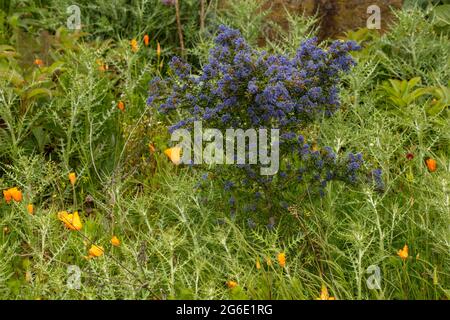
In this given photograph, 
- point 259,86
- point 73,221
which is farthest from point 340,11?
point 73,221

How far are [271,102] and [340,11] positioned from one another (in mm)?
2572

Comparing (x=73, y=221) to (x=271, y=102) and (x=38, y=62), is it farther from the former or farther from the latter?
A: (x=38, y=62)

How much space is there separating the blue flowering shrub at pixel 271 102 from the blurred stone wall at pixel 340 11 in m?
2.20

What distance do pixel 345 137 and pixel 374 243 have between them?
499mm

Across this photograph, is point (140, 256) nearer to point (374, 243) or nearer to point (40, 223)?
point (40, 223)

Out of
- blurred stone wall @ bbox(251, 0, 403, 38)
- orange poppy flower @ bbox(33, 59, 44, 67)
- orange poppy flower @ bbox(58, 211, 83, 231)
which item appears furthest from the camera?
blurred stone wall @ bbox(251, 0, 403, 38)

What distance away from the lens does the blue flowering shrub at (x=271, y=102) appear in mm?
3588

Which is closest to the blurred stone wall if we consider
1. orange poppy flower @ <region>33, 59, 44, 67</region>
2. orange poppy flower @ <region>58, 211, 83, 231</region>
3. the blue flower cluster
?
orange poppy flower @ <region>33, 59, 44, 67</region>

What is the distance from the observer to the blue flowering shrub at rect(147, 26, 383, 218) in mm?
3588

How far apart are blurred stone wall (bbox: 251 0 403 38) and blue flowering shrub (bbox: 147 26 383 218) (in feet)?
7.22

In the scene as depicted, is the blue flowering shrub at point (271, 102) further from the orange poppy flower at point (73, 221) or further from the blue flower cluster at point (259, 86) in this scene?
the orange poppy flower at point (73, 221)

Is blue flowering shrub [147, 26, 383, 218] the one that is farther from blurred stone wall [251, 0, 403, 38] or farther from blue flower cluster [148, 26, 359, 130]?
blurred stone wall [251, 0, 403, 38]

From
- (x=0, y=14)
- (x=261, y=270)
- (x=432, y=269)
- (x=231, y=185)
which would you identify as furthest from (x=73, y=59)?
(x=432, y=269)

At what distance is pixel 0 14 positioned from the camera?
580cm
